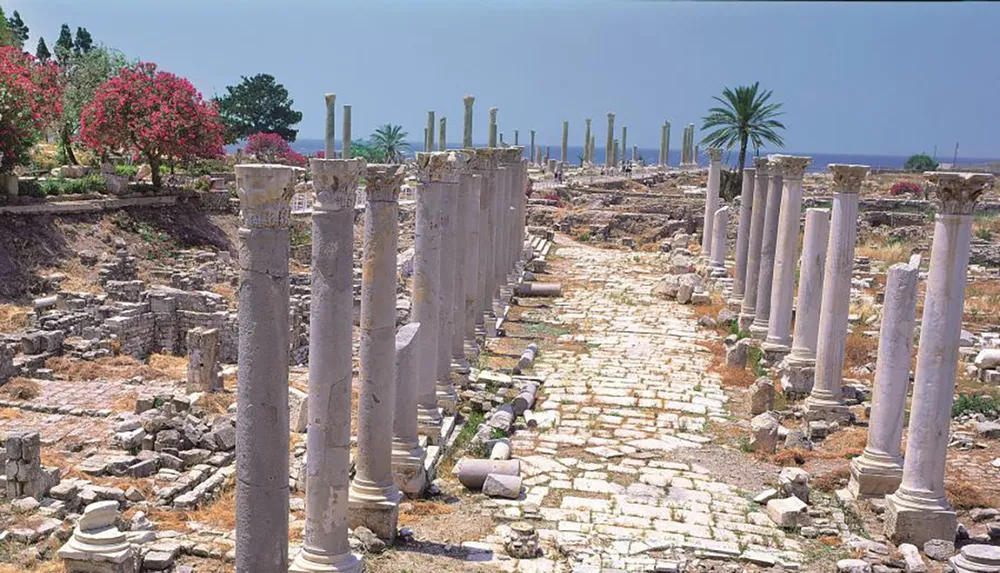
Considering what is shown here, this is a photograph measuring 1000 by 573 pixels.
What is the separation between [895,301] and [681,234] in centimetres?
2594

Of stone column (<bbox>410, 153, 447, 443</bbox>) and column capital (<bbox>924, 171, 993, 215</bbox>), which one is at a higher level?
column capital (<bbox>924, 171, 993, 215</bbox>)

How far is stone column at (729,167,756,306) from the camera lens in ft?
71.9

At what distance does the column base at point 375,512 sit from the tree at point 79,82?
96.8 ft

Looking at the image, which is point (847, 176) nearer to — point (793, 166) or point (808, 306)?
point (808, 306)

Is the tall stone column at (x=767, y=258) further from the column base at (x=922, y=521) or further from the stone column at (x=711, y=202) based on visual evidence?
the stone column at (x=711, y=202)

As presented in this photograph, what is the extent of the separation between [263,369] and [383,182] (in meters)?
3.14

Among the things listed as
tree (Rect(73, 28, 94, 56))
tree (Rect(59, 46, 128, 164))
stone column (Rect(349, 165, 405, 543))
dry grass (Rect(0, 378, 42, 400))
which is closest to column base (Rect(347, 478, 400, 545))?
stone column (Rect(349, 165, 405, 543))

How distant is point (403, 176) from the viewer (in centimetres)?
969

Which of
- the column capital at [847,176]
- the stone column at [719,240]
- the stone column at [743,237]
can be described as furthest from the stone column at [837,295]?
the stone column at [719,240]

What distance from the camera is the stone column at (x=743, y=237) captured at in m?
21.9

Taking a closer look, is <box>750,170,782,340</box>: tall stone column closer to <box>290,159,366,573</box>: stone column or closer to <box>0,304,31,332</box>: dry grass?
<box>290,159,366,573</box>: stone column

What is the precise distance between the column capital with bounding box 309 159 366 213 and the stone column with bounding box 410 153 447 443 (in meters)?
4.30

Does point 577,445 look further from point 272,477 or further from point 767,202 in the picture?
point 767,202

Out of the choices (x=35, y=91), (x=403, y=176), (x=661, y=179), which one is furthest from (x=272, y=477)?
(x=661, y=179)
